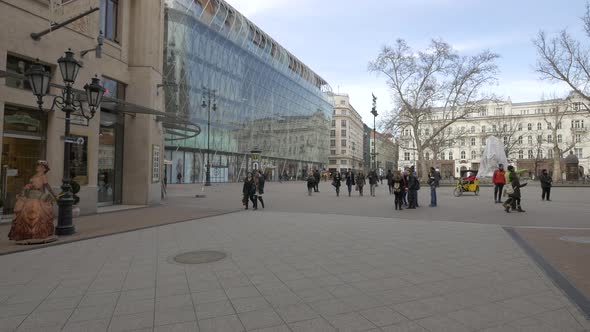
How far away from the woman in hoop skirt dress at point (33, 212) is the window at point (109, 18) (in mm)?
9441

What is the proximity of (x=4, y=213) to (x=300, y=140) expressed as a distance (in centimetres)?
6535

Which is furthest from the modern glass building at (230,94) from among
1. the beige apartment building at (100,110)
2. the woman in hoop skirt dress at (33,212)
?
the woman in hoop skirt dress at (33,212)

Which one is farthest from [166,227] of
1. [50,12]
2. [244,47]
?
[244,47]

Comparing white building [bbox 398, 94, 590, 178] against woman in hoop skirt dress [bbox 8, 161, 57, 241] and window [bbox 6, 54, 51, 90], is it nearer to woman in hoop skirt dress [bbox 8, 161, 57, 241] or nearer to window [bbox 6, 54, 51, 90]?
window [bbox 6, 54, 51, 90]

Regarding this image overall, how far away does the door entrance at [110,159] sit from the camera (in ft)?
49.3

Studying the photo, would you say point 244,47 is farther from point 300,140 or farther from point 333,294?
point 333,294

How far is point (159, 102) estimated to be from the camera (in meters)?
17.6

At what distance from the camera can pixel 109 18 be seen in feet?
50.3

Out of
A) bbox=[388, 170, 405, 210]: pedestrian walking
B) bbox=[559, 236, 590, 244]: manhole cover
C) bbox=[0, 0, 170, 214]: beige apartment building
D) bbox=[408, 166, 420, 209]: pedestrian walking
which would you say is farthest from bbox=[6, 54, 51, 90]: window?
bbox=[559, 236, 590, 244]: manhole cover

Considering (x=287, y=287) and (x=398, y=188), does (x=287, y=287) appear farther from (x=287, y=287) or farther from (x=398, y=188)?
(x=398, y=188)

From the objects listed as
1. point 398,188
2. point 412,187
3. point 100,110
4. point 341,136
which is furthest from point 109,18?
point 341,136

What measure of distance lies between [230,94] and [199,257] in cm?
4572

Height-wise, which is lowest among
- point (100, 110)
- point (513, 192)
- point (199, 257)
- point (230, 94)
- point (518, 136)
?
point (199, 257)

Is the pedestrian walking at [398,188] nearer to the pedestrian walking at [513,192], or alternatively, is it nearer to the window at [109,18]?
the pedestrian walking at [513,192]
